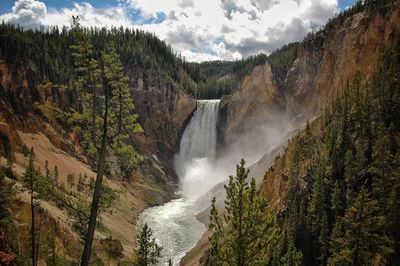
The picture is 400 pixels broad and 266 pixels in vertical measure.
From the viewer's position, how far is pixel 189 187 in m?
106

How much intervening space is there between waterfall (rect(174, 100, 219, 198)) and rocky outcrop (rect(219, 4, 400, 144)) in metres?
3.87

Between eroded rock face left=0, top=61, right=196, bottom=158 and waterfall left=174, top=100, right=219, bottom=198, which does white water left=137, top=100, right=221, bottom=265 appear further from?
eroded rock face left=0, top=61, right=196, bottom=158

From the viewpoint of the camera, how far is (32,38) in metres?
113

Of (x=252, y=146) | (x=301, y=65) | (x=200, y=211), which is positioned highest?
(x=301, y=65)

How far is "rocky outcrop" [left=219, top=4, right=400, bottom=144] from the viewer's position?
62594 millimetres

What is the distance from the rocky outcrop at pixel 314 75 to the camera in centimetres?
6259

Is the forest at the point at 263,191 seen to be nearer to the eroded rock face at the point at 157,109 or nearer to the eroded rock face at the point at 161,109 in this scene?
the eroded rock face at the point at 157,109

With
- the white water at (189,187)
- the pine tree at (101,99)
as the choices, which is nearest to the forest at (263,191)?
the pine tree at (101,99)

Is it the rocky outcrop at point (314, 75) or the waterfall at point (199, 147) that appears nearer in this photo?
the rocky outcrop at point (314, 75)

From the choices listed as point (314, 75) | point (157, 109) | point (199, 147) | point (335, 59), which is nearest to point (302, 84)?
point (314, 75)

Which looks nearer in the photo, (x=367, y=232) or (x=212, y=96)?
(x=367, y=232)

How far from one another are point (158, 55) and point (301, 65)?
66.8 meters

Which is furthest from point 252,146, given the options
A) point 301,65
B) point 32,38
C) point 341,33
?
point 32,38

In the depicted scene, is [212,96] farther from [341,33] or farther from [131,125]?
[131,125]
